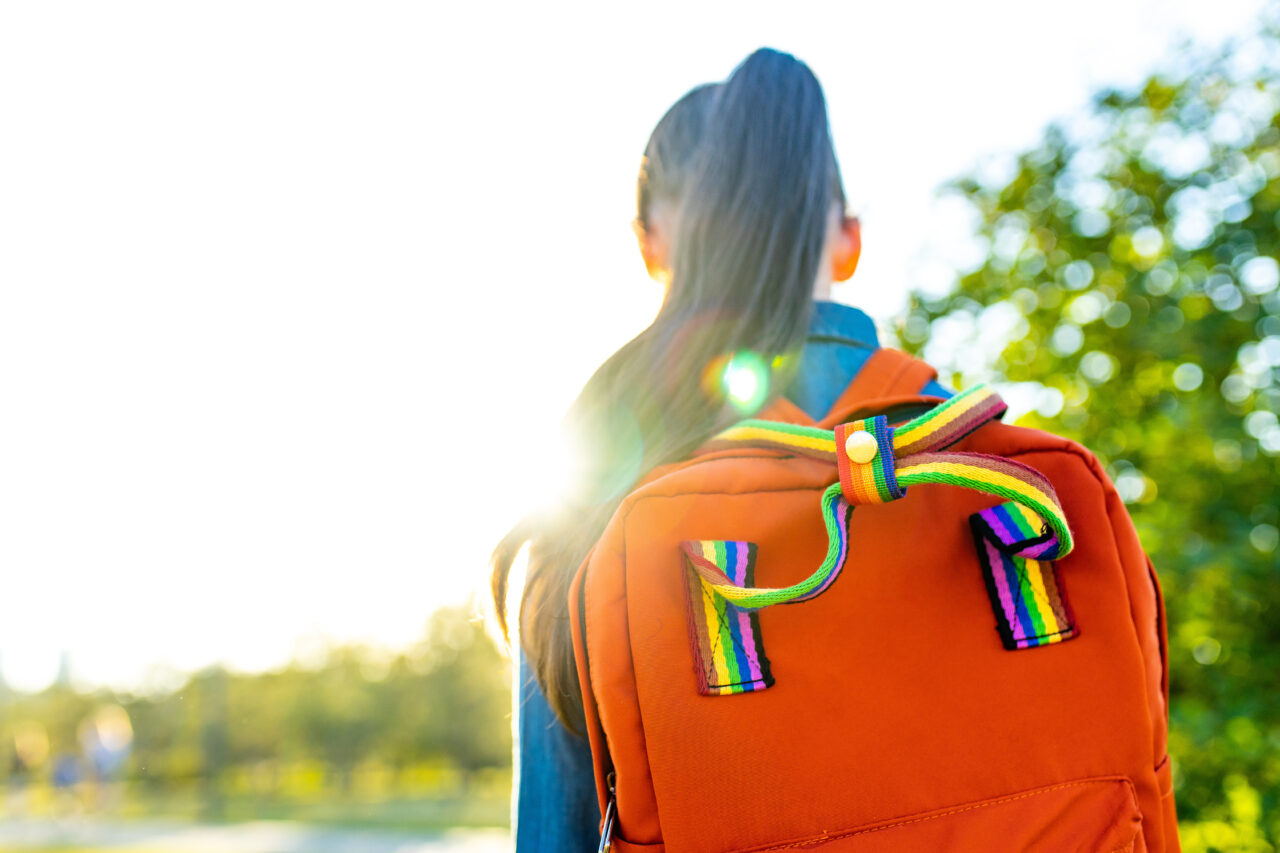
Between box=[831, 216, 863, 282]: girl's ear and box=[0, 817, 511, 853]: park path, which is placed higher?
box=[831, 216, 863, 282]: girl's ear

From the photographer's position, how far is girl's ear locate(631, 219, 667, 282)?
5.71 ft

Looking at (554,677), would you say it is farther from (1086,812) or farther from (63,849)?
(63,849)

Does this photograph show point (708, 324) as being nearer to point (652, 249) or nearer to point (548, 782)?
point (652, 249)

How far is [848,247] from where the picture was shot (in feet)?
5.67

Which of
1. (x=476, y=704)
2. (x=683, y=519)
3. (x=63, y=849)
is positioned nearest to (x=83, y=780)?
(x=63, y=849)

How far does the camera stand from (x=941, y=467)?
1.14 m

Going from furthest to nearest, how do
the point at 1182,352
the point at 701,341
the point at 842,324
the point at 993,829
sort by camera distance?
1. the point at 1182,352
2. the point at 842,324
3. the point at 701,341
4. the point at 993,829

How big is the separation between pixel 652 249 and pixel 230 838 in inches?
765

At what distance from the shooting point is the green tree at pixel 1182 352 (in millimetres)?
5391

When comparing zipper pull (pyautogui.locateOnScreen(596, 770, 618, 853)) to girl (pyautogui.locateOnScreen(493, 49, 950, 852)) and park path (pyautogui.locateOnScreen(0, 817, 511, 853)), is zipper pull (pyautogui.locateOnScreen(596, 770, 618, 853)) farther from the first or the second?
park path (pyautogui.locateOnScreen(0, 817, 511, 853))

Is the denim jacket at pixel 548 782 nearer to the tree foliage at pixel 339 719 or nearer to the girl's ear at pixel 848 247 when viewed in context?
the girl's ear at pixel 848 247

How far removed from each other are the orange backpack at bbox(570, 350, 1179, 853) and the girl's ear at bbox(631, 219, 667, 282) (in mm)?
620

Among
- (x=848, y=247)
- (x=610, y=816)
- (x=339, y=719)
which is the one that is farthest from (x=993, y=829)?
(x=339, y=719)

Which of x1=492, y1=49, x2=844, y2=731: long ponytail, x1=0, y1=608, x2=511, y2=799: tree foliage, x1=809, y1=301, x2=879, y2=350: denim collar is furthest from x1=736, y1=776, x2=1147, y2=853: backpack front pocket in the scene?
x1=0, y1=608, x2=511, y2=799: tree foliage
